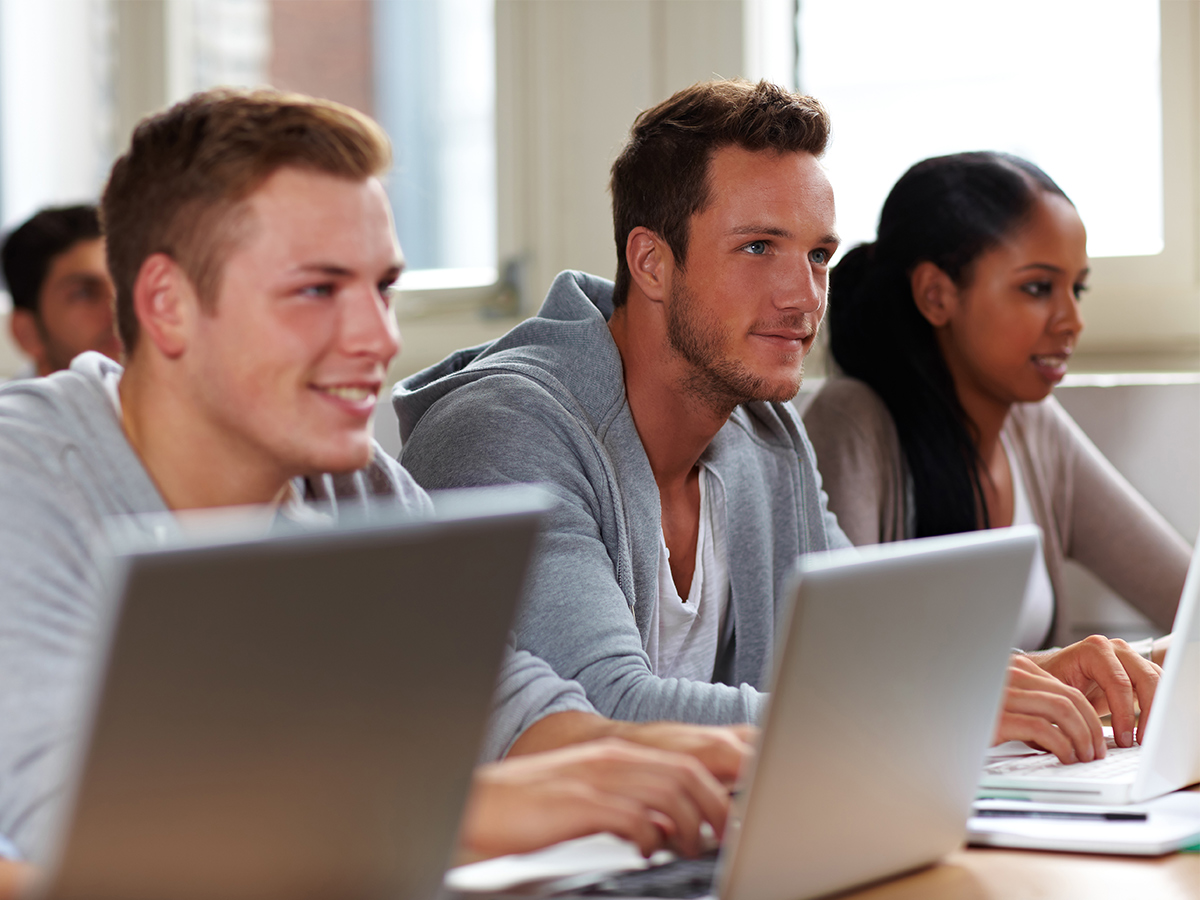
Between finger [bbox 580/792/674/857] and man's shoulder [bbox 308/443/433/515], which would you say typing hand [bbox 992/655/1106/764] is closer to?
finger [bbox 580/792/674/857]

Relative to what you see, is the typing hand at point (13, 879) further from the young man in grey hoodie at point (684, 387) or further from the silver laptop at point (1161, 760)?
the young man in grey hoodie at point (684, 387)

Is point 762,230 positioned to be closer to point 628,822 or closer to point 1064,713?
point 1064,713

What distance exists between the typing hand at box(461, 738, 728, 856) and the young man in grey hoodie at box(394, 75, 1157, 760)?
648 mm

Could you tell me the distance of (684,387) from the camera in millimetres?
1769

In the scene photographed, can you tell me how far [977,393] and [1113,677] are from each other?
1063mm

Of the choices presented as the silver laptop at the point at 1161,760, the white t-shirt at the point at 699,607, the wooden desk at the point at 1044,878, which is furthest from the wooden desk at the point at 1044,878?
the white t-shirt at the point at 699,607

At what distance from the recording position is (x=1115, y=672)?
1.31 metres

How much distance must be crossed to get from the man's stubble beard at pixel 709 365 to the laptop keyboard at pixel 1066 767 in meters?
0.70

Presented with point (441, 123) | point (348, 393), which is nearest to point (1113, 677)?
point (348, 393)

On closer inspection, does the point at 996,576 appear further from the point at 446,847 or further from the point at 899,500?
the point at 899,500

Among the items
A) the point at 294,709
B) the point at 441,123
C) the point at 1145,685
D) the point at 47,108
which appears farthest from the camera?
the point at 47,108

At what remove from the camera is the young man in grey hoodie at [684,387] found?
1583 mm

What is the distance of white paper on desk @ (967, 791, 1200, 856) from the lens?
0.94 meters

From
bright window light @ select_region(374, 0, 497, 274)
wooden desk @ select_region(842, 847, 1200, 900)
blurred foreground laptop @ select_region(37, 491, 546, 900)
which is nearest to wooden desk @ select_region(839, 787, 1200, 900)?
wooden desk @ select_region(842, 847, 1200, 900)
